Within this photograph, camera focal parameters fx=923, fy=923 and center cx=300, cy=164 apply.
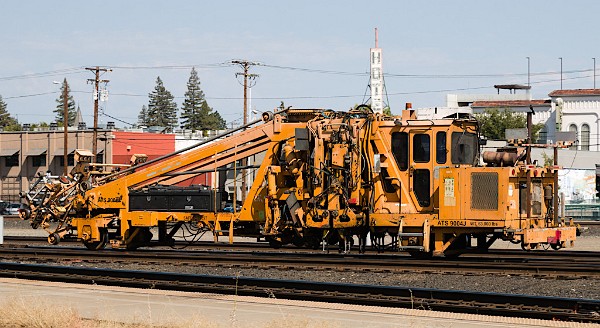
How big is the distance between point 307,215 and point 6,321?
32.6 ft

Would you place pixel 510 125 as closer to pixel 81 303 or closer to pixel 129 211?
pixel 129 211

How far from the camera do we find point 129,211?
956 inches

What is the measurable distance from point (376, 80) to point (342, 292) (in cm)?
1942

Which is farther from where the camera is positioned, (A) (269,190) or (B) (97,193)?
(B) (97,193)

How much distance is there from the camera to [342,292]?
15414mm

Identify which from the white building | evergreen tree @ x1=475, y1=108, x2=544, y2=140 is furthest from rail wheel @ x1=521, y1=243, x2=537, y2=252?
evergreen tree @ x1=475, y1=108, x2=544, y2=140

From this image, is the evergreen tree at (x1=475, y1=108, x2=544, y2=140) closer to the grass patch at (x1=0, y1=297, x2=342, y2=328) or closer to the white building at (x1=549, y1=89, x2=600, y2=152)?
the white building at (x1=549, y1=89, x2=600, y2=152)

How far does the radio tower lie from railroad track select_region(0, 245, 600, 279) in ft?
32.4

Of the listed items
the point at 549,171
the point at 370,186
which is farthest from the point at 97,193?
the point at 549,171

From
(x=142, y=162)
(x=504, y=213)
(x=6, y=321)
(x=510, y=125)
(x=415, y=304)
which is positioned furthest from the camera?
(x=510, y=125)

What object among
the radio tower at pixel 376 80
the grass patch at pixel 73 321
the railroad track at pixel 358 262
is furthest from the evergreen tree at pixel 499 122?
the grass patch at pixel 73 321

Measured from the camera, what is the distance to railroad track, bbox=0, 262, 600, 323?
13117 millimetres

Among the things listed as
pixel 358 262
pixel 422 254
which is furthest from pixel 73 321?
pixel 422 254

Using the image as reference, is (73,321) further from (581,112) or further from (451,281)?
(581,112)
